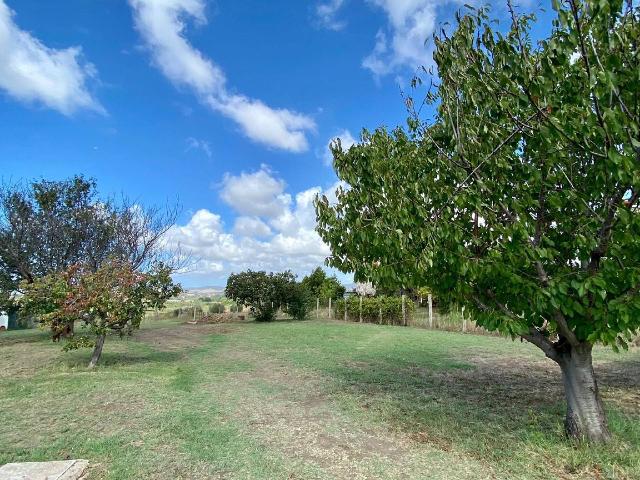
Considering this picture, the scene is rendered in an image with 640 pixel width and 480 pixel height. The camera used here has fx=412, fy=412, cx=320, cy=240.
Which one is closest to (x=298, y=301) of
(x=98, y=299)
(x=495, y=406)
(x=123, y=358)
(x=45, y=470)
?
(x=123, y=358)

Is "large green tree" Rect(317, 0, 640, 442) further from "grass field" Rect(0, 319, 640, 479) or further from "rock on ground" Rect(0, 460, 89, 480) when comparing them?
"rock on ground" Rect(0, 460, 89, 480)

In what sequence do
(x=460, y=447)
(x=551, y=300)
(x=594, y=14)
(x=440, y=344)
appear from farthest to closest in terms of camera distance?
1. (x=440, y=344)
2. (x=460, y=447)
3. (x=551, y=300)
4. (x=594, y=14)

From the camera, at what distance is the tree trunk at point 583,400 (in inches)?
154

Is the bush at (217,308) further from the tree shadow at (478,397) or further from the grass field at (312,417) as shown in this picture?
the tree shadow at (478,397)

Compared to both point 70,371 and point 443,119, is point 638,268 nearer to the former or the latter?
point 443,119

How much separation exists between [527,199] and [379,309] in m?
16.6

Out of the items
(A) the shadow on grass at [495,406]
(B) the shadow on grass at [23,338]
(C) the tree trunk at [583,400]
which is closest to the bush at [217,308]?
(B) the shadow on grass at [23,338]

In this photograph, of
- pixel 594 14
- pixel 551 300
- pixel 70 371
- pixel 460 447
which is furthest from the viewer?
pixel 70 371

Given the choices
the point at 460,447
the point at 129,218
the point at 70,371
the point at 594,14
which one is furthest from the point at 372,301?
the point at 594,14

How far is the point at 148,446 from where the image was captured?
13.3ft

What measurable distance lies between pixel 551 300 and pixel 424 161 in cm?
181

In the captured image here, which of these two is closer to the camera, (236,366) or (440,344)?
(236,366)

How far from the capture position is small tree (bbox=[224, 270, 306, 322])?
71.0 ft

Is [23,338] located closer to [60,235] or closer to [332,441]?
[60,235]
